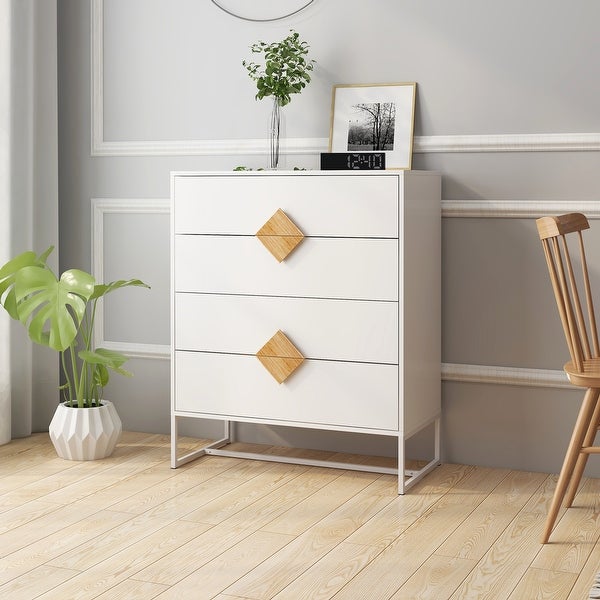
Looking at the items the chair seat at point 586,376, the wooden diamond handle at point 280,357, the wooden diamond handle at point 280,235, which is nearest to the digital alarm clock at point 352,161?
the wooden diamond handle at point 280,235

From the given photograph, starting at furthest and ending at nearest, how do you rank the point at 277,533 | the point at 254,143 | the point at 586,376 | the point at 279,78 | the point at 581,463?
the point at 254,143
the point at 279,78
the point at 581,463
the point at 277,533
the point at 586,376

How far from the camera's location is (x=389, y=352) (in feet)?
9.23

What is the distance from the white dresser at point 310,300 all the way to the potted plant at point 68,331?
28 centimetres

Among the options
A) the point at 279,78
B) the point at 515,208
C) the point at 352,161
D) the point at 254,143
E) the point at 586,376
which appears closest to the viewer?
the point at 586,376

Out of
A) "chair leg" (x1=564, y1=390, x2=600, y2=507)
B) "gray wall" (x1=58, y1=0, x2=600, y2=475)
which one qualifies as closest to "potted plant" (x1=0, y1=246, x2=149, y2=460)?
"gray wall" (x1=58, y1=0, x2=600, y2=475)

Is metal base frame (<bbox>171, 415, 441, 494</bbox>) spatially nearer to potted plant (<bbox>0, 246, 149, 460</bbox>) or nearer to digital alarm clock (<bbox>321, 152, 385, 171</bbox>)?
potted plant (<bbox>0, 246, 149, 460</bbox>)

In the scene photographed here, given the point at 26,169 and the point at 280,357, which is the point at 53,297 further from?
the point at 280,357

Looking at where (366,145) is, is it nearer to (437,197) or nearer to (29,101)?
(437,197)

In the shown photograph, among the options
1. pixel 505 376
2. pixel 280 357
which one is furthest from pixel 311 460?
pixel 505 376

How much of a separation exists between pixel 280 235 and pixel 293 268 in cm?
11

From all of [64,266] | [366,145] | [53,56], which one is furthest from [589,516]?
[53,56]

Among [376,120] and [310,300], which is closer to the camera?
[310,300]

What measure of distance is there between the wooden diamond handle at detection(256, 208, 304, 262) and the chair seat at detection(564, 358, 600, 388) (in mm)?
941

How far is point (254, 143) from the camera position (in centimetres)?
337
